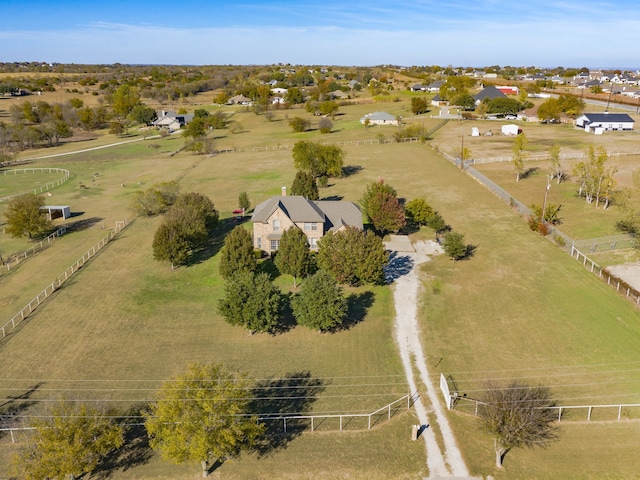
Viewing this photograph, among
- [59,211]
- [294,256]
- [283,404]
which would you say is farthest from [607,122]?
[59,211]

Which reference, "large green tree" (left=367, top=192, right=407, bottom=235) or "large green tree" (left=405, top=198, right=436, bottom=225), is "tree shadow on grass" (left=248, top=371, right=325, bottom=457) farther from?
"large green tree" (left=405, top=198, right=436, bottom=225)

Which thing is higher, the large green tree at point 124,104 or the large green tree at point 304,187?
the large green tree at point 124,104

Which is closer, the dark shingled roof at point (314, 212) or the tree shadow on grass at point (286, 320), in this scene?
the tree shadow on grass at point (286, 320)

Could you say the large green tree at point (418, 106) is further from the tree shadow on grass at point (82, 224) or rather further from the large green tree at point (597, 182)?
the tree shadow on grass at point (82, 224)

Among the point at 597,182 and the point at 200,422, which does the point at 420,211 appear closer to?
the point at 597,182

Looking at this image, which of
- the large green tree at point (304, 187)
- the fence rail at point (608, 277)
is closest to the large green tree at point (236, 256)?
the large green tree at point (304, 187)
